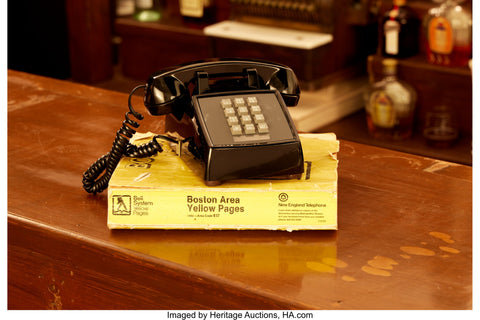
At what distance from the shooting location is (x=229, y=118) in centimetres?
103

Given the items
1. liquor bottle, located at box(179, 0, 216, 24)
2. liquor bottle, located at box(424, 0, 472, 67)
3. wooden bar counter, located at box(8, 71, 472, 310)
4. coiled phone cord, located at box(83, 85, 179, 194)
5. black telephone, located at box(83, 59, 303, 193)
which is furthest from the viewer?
liquor bottle, located at box(179, 0, 216, 24)

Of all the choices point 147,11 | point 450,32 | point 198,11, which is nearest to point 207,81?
point 450,32

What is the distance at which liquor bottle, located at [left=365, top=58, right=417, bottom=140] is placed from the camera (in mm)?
3039

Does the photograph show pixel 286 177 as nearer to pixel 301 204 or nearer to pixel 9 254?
pixel 301 204

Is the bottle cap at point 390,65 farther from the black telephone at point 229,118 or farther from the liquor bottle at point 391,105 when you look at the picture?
the black telephone at point 229,118

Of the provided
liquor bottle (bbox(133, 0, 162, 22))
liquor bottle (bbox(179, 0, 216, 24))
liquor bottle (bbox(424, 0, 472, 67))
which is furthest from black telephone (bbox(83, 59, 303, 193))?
liquor bottle (bbox(133, 0, 162, 22))

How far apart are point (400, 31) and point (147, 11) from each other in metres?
1.39

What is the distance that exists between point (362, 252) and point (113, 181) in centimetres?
37

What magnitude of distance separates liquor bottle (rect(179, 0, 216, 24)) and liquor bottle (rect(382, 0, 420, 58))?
0.97 m

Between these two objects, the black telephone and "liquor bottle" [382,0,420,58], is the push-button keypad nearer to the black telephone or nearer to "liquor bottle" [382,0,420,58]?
the black telephone

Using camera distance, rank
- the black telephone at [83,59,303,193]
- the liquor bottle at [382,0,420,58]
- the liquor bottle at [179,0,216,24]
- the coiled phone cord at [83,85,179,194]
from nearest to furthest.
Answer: the black telephone at [83,59,303,193]
the coiled phone cord at [83,85,179,194]
the liquor bottle at [382,0,420,58]
the liquor bottle at [179,0,216,24]

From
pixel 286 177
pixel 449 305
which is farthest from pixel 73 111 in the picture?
pixel 449 305

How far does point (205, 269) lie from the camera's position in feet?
3.05

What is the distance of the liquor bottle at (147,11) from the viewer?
367 centimetres
